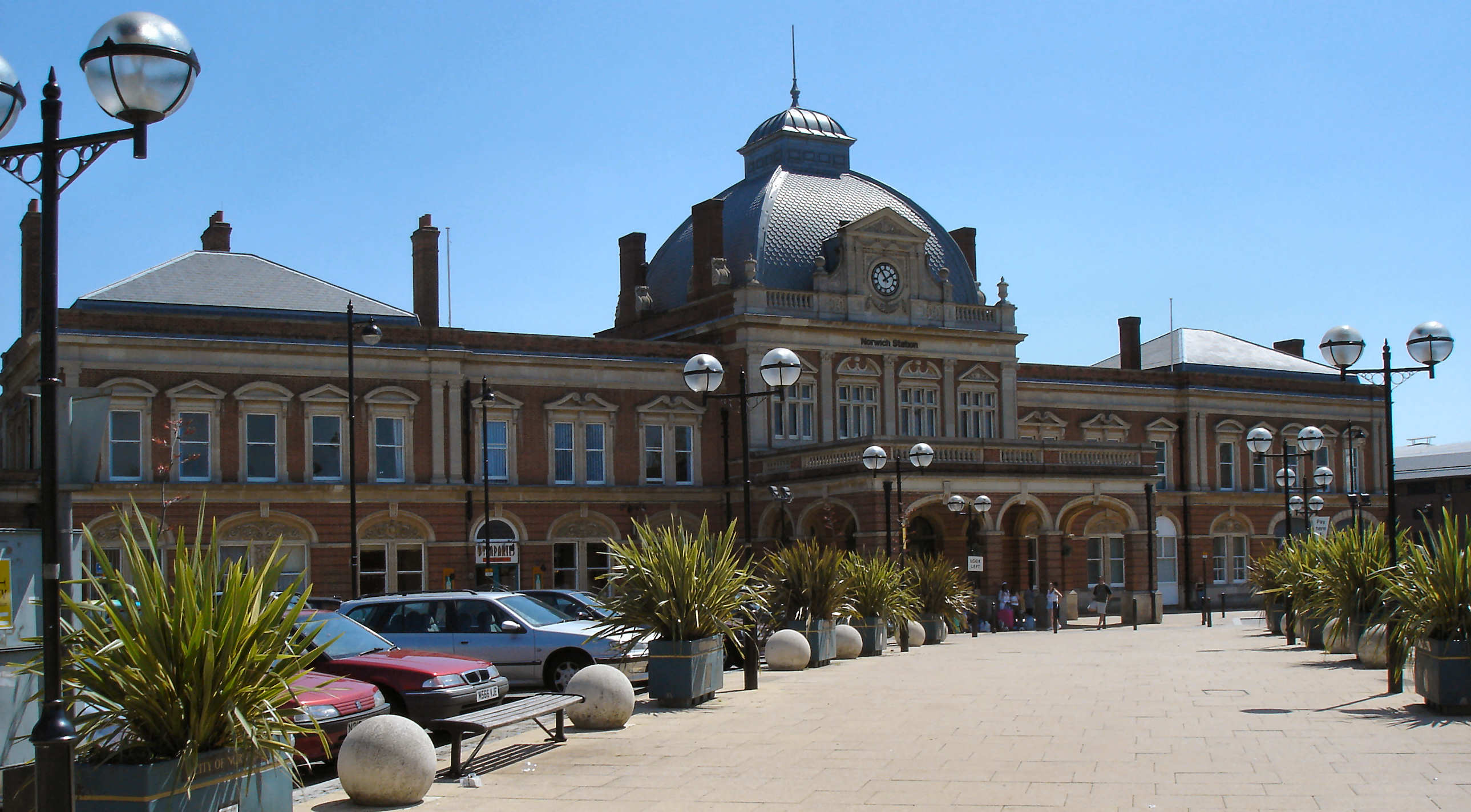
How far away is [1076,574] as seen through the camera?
49250 mm

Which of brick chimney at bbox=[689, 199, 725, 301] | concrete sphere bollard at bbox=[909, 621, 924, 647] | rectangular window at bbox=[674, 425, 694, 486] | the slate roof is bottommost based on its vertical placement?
concrete sphere bollard at bbox=[909, 621, 924, 647]

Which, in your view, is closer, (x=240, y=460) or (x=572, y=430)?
(x=240, y=460)

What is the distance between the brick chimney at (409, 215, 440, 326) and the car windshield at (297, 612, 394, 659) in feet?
102

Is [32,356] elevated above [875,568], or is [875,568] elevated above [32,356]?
[32,356]

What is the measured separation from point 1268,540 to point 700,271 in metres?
28.1

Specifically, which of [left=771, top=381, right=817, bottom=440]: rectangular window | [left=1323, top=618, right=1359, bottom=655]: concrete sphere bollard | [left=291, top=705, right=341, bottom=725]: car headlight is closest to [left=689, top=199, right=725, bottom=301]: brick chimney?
[left=771, top=381, right=817, bottom=440]: rectangular window

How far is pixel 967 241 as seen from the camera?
60.0 metres

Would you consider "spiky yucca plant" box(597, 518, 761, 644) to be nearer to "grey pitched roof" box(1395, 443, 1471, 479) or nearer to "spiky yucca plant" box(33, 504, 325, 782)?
"spiky yucca plant" box(33, 504, 325, 782)

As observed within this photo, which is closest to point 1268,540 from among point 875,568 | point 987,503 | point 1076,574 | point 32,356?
point 1076,574

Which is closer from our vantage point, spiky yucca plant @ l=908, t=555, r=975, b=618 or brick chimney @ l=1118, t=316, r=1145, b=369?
spiky yucca plant @ l=908, t=555, r=975, b=618

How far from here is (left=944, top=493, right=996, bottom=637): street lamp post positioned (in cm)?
4028

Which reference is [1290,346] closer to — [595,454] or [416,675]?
[595,454]

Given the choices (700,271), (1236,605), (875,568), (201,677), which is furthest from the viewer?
(1236,605)

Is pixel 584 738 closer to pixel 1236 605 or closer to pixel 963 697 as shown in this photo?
pixel 963 697
